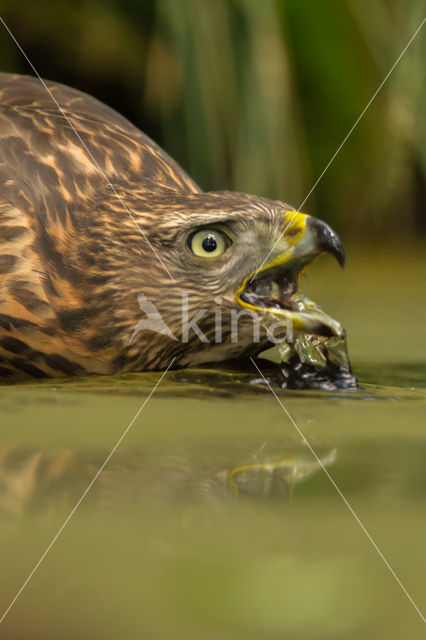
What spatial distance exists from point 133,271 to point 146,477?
39.8 inches

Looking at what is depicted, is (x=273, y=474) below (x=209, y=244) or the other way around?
below

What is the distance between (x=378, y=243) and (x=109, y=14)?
228cm

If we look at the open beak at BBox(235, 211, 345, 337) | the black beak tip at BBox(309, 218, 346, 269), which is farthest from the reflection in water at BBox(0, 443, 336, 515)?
the black beak tip at BBox(309, 218, 346, 269)

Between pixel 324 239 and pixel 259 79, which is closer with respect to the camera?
pixel 324 239

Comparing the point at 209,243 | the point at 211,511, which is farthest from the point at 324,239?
the point at 211,511

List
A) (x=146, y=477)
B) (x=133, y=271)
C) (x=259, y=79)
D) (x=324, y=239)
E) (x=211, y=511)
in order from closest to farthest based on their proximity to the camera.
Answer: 1. (x=211, y=511)
2. (x=146, y=477)
3. (x=324, y=239)
4. (x=133, y=271)
5. (x=259, y=79)

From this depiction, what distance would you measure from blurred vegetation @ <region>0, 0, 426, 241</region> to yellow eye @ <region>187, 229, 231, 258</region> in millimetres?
2137

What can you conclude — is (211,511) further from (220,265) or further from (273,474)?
(220,265)

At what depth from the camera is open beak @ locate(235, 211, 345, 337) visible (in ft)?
7.71

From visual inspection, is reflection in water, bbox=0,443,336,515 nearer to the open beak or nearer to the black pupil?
the open beak

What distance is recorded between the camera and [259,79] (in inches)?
183

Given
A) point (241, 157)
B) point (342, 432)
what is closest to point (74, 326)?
point (342, 432)

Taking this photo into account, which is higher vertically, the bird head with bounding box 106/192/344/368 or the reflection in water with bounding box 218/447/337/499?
the bird head with bounding box 106/192/344/368

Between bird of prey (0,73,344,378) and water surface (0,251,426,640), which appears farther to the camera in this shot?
bird of prey (0,73,344,378)
